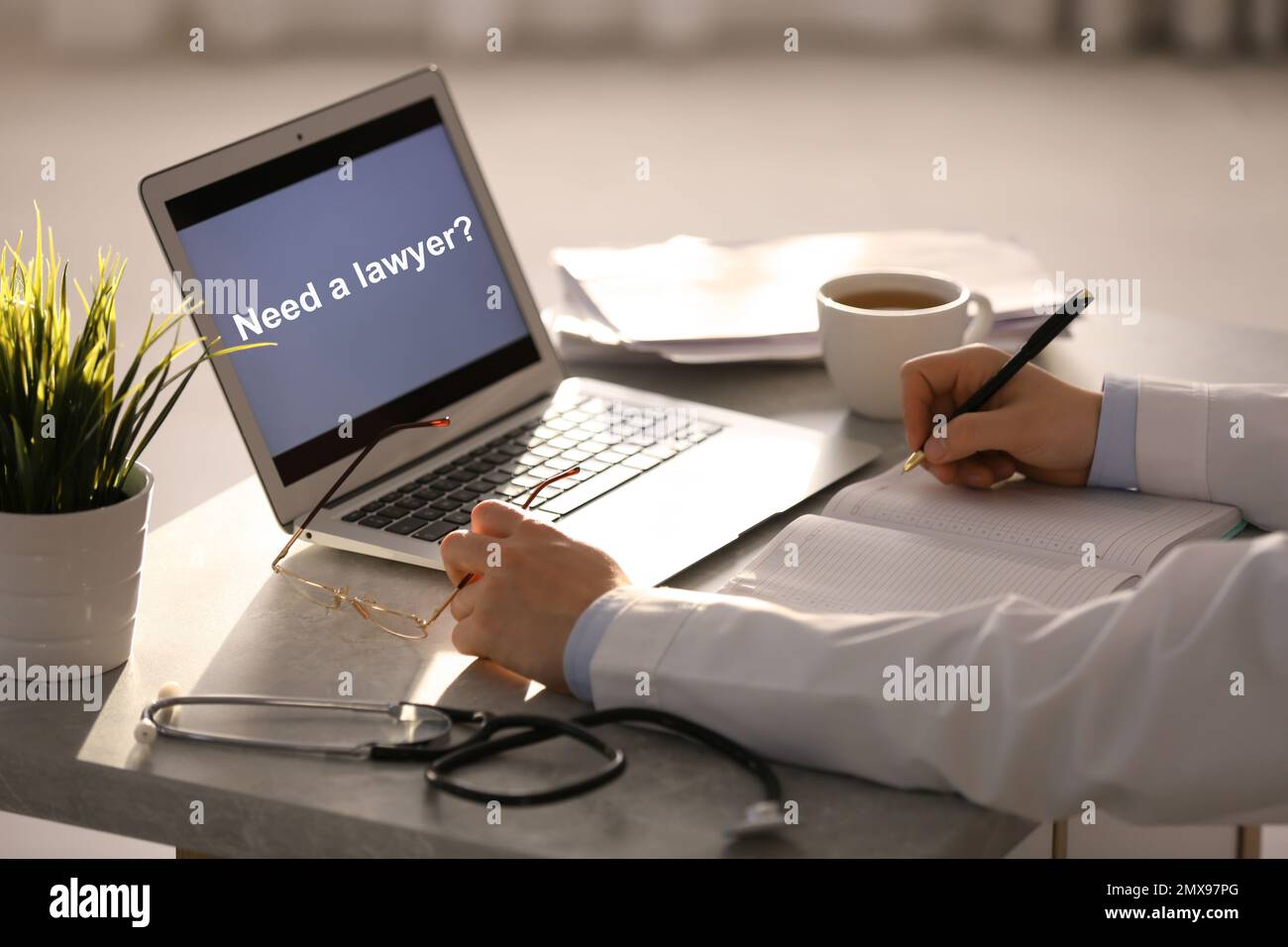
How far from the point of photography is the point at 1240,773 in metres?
0.90

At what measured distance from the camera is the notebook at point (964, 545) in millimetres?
1091

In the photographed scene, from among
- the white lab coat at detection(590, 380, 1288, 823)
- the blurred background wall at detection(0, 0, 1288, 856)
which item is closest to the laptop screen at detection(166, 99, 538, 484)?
the white lab coat at detection(590, 380, 1288, 823)

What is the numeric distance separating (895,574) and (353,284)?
559 millimetres

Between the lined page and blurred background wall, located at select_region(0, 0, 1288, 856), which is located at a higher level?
blurred background wall, located at select_region(0, 0, 1288, 856)

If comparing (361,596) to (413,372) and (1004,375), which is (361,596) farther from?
(1004,375)

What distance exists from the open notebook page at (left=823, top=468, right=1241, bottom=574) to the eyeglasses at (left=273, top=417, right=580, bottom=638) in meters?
0.26

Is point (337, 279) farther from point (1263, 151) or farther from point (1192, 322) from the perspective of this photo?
point (1263, 151)

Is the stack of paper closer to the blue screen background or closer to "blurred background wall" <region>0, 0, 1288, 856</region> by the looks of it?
the blue screen background

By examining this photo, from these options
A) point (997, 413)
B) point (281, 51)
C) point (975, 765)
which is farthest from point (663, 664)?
point (281, 51)

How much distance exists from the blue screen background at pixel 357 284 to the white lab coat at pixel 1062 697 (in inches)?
19.1

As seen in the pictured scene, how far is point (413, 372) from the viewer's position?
1.39 metres

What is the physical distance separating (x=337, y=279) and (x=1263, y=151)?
4580 mm

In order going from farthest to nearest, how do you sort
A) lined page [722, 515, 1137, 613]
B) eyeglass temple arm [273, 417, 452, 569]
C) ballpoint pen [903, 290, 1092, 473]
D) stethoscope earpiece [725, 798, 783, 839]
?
ballpoint pen [903, 290, 1092, 473], eyeglass temple arm [273, 417, 452, 569], lined page [722, 515, 1137, 613], stethoscope earpiece [725, 798, 783, 839]

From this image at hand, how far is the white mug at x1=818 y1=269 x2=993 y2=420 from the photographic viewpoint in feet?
4.85
